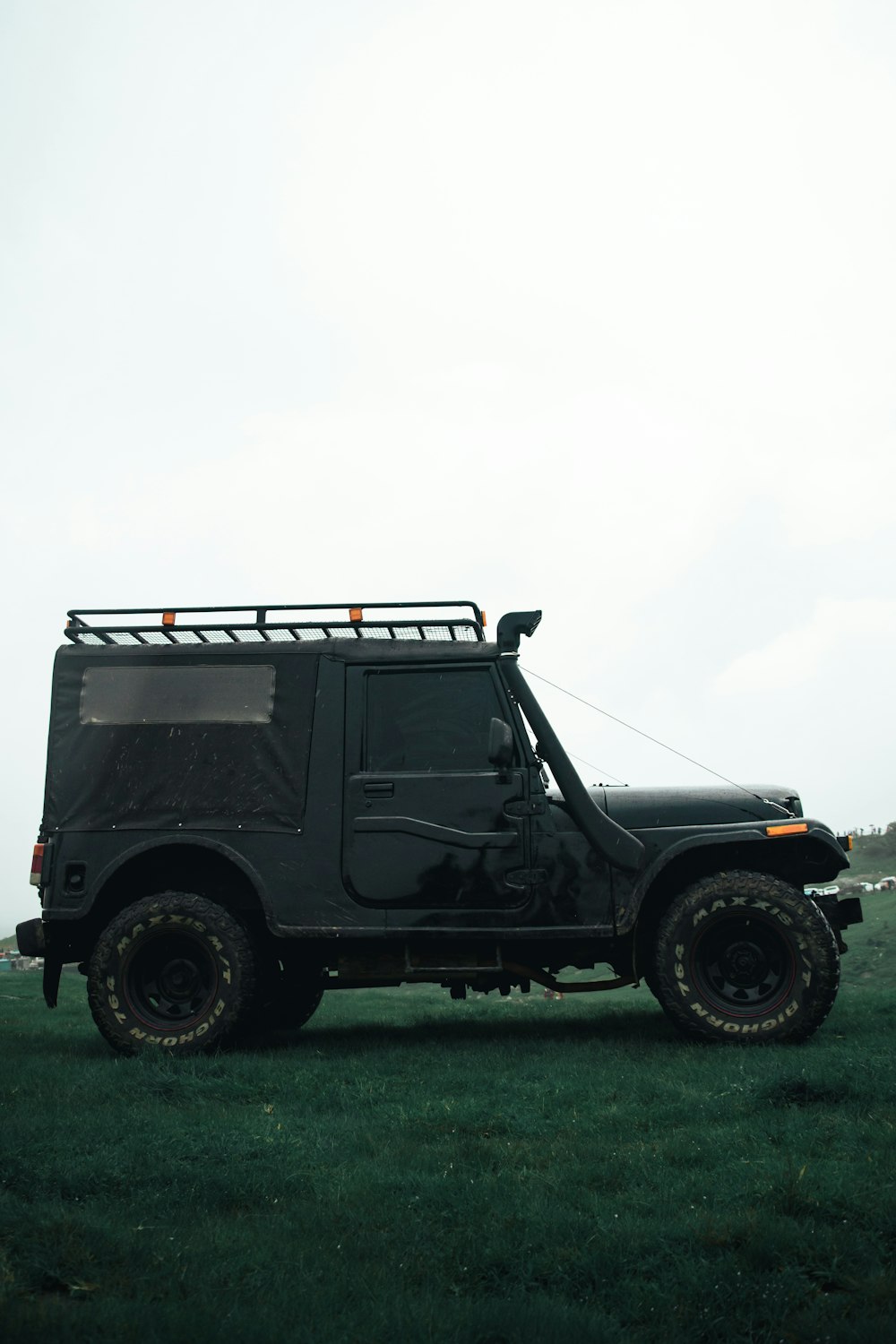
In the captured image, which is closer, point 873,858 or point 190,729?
point 190,729

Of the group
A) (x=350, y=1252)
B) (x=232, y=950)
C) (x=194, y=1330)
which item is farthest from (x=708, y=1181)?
(x=232, y=950)

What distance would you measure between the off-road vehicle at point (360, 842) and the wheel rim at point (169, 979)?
20mm

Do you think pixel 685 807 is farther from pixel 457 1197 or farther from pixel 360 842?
pixel 457 1197

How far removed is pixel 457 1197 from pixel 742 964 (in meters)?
3.88

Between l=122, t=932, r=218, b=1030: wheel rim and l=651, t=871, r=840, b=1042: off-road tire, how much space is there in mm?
3309

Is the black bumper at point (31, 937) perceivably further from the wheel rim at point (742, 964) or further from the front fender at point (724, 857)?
the wheel rim at point (742, 964)

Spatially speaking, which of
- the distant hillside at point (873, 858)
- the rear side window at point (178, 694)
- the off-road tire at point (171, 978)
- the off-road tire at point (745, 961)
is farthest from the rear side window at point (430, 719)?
the distant hillside at point (873, 858)

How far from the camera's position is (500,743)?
7.39m

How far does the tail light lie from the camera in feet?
26.1

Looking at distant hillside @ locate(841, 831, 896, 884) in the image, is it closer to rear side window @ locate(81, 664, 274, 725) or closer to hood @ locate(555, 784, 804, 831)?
hood @ locate(555, 784, 804, 831)

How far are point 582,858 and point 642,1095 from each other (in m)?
2.19

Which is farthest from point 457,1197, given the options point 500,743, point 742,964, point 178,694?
point 178,694

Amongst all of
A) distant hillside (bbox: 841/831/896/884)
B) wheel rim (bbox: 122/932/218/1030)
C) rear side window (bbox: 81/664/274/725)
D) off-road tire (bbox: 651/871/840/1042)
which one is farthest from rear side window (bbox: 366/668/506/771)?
distant hillside (bbox: 841/831/896/884)

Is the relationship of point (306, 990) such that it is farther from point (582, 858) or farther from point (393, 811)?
point (582, 858)
